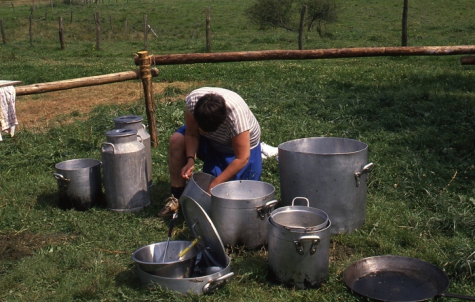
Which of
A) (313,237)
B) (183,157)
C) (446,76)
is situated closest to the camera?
(313,237)

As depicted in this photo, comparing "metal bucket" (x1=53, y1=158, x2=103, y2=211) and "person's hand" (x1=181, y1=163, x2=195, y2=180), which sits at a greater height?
"person's hand" (x1=181, y1=163, x2=195, y2=180)

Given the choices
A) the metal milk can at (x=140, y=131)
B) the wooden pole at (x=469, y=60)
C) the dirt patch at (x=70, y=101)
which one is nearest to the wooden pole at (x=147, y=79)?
the metal milk can at (x=140, y=131)

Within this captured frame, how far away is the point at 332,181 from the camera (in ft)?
12.4

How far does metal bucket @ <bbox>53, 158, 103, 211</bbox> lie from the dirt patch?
2730 mm

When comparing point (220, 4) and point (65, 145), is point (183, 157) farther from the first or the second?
point (220, 4)

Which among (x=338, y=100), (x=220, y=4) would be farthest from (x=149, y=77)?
(x=220, y=4)

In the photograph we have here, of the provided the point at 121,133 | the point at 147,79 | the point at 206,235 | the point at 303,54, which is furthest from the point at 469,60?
the point at 206,235

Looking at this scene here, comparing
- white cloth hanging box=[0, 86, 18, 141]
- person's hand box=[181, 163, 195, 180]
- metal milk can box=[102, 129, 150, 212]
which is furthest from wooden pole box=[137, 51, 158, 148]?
person's hand box=[181, 163, 195, 180]

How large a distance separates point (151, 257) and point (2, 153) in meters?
3.43

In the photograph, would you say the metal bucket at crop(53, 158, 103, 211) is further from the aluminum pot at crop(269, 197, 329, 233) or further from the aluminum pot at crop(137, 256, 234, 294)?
the aluminum pot at crop(269, 197, 329, 233)

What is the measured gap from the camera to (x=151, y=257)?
3.41m

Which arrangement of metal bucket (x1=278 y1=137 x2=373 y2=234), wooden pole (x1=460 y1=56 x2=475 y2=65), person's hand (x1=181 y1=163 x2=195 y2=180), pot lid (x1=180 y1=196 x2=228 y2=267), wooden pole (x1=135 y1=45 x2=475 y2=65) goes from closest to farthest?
pot lid (x1=180 y1=196 x2=228 y2=267) < metal bucket (x1=278 y1=137 x2=373 y2=234) < person's hand (x1=181 y1=163 x2=195 y2=180) < wooden pole (x1=460 y1=56 x2=475 y2=65) < wooden pole (x1=135 y1=45 x2=475 y2=65)

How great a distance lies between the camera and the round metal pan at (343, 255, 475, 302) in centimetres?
310

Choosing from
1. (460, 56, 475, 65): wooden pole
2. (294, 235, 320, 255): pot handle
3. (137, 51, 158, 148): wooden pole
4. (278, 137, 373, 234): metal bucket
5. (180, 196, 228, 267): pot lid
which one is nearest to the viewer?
(294, 235, 320, 255): pot handle
